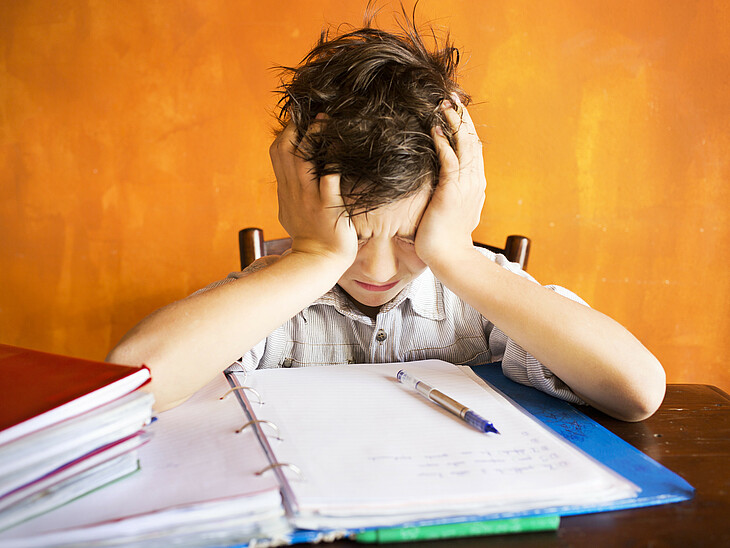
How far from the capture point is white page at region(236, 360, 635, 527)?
40 cm

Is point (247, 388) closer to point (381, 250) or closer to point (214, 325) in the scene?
point (214, 325)

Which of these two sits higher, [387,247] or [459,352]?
[387,247]

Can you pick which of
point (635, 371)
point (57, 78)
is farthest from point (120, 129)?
point (635, 371)

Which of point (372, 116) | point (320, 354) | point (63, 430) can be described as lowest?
point (320, 354)

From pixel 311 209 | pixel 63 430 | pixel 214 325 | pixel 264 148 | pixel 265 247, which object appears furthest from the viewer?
pixel 264 148

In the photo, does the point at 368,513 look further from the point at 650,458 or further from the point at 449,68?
the point at 449,68

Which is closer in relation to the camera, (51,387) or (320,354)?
(51,387)

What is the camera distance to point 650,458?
0.53m

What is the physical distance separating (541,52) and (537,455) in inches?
66.1

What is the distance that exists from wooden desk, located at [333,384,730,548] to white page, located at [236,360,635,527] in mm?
22

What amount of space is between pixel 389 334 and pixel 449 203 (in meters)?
0.25

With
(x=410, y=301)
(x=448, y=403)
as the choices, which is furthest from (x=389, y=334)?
(x=448, y=403)

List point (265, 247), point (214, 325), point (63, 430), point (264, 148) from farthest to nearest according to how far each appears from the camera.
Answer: point (264, 148) → point (265, 247) → point (214, 325) → point (63, 430)

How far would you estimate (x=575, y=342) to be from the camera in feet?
2.09
